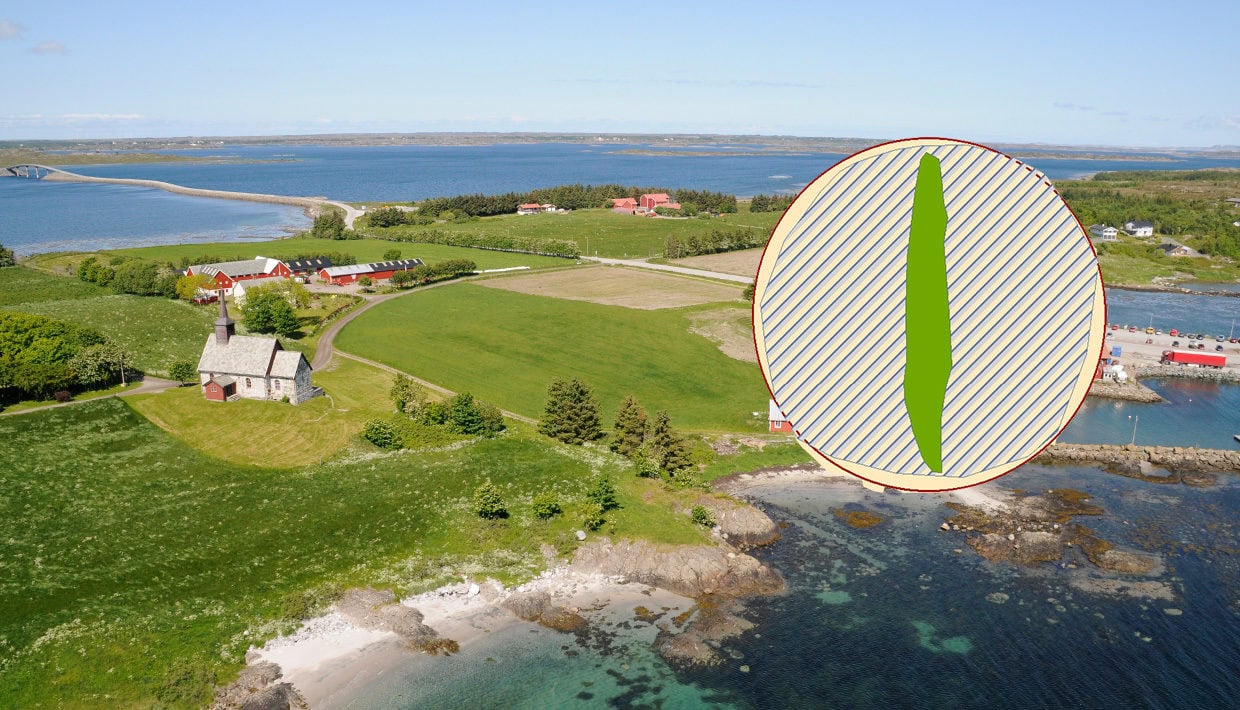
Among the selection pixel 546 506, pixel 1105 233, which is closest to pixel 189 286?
pixel 546 506

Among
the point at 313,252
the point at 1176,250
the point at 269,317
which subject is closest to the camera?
the point at 269,317

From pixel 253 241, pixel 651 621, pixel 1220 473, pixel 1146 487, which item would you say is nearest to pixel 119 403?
pixel 651 621

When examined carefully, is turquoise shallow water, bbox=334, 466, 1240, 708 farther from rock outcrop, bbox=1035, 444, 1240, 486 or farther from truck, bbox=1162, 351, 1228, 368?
truck, bbox=1162, 351, 1228, 368

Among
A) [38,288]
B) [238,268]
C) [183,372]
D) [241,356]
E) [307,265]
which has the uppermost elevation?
[238,268]

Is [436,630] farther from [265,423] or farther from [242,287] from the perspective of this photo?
[242,287]

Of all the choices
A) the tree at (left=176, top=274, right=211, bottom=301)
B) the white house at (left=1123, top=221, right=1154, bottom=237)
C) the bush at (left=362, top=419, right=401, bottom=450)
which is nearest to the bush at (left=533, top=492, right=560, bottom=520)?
the bush at (left=362, top=419, right=401, bottom=450)

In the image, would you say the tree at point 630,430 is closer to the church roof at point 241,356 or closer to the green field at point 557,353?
the green field at point 557,353

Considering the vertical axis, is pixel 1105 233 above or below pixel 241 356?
above
